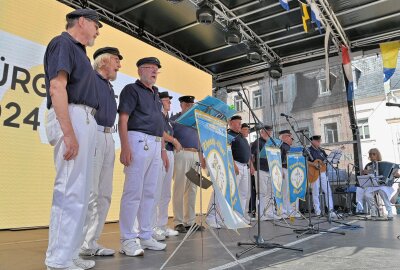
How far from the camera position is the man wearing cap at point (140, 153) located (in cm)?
277

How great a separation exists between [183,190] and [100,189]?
181cm

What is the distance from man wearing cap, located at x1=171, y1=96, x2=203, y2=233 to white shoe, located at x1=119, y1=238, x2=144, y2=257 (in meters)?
1.71

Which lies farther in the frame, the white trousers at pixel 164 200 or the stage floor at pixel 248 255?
the white trousers at pixel 164 200

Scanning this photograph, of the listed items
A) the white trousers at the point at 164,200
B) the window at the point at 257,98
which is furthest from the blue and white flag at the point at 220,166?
the window at the point at 257,98

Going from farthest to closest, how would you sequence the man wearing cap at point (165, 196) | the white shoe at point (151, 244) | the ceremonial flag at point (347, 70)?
the ceremonial flag at point (347, 70) < the man wearing cap at point (165, 196) < the white shoe at point (151, 244)

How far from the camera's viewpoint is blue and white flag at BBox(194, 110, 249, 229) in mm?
2094

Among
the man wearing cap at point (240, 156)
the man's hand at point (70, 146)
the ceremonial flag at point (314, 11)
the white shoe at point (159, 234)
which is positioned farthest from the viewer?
the ceremonial flag at point (314, 11)

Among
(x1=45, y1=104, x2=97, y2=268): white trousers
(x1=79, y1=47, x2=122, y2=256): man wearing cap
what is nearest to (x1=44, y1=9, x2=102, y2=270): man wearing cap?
(x1=45, y1=104, x2=97, y2=268): white trousers

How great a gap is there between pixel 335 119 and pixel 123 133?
8.00 meters

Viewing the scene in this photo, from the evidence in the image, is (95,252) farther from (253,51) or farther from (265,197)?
(253,51)

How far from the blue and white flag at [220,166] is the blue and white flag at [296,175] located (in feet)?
8.47

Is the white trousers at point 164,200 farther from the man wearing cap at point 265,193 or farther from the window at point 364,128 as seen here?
the window at point 364,128

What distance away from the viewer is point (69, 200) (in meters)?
1.84

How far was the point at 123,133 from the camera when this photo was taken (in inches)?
110
